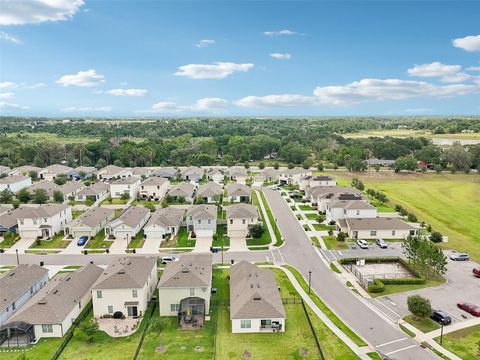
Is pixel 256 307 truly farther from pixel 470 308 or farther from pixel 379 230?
pixel 379 230

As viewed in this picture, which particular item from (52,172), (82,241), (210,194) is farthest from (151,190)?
(52,172)

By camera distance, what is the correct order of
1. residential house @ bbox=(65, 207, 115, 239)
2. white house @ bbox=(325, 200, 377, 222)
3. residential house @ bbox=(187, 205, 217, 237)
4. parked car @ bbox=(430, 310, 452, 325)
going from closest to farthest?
parked car @ bbox=(430, 310, 452, 325) < residential house @ bbox=(65, 207, 115, 239) < residential house @ bbox=(187, 205, 217, 237) < white house @ bbox=(325, 200, 377, 222)

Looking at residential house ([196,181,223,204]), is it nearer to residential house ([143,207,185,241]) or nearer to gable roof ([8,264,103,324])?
residential house ([143,207,185,241])

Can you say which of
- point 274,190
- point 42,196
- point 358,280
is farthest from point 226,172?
point 358,280

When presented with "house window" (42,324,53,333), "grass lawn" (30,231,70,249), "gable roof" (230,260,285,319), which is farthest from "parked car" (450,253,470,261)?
"grass lawn" (30,231,70,249)

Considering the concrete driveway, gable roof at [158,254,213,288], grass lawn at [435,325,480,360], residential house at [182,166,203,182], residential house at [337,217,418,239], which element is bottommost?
grass lawn at [435,325,480,360]

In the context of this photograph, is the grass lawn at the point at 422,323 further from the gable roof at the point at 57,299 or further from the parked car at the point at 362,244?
the gable roof at the point at 57,299
